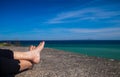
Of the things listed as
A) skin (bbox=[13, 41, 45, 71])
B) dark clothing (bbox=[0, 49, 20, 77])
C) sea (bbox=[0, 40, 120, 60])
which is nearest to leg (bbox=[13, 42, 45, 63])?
skin (bbox=[13, 41, 45, 71])

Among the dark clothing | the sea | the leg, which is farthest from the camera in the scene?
the sea

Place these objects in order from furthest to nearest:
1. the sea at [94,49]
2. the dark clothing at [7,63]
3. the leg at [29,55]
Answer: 1. the sea at [94,49]
2. the leg at [29,55]
3. the dark clothing at [7,63]

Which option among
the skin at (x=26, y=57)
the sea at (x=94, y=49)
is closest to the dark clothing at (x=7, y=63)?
the skin at (x=26, y=57)

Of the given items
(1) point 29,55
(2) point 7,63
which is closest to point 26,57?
(1) point 29,55

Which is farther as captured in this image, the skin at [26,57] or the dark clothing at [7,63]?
the skin at [26,57]

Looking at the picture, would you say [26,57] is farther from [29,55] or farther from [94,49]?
[94,49]

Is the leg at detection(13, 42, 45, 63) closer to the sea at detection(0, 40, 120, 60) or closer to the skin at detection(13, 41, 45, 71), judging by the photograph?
the skin at detection(13, 41, 45, 71)

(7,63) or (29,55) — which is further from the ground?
(29,55)

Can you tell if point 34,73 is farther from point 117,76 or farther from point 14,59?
point 117,76

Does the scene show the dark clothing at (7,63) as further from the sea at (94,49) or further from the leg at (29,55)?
the sea at (94,49)

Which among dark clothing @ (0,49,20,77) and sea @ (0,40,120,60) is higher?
dark clothing @ (0,49,20,77)

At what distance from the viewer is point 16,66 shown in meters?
4.34

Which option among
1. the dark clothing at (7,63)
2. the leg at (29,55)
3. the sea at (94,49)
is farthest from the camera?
the sea at (94,49)

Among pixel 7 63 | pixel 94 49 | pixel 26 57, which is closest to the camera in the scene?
pixel 7 63
